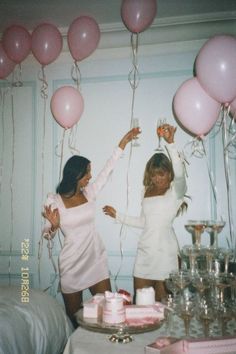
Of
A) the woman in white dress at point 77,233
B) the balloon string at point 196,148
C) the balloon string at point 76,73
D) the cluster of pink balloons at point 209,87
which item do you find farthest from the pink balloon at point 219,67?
the balloon string at point 76,73

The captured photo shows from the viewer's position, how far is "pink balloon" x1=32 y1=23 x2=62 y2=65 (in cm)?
260

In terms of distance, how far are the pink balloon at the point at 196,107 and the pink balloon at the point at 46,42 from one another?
104cm

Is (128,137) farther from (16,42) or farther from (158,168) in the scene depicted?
(16,42)

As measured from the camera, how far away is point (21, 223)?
9.58 ft

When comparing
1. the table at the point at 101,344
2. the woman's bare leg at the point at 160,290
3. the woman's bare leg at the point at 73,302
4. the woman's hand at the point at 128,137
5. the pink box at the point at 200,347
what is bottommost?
the woman's bare leg at the point at 73,302

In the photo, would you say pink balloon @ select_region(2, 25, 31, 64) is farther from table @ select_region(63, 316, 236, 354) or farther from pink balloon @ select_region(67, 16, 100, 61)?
table @ select_region(63, 316, 236, 354)

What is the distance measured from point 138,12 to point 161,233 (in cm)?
151

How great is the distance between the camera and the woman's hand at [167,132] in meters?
2.48

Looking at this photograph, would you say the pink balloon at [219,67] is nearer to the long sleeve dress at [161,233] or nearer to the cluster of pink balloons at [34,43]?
the long sleeve dress at [161,233]

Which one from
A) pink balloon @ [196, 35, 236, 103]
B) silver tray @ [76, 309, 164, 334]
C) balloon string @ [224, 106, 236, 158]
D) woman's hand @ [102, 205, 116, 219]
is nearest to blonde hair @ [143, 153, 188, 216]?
woman's hand @ [102, 205, 116, 219]

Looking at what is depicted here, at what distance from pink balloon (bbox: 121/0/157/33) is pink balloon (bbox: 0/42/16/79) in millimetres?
979

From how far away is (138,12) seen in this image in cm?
234

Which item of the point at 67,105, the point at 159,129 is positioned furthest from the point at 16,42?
the point at 159,129

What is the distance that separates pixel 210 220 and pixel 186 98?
2.96 feet
